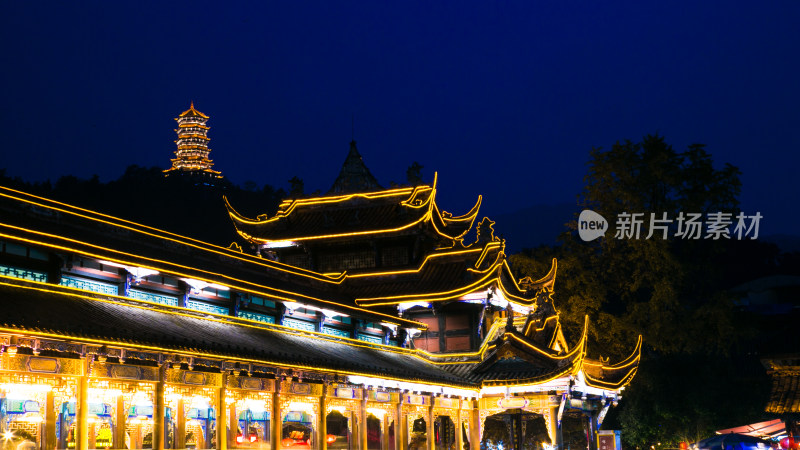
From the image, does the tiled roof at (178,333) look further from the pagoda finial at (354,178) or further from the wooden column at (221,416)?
the pagoda finial at (354,178)

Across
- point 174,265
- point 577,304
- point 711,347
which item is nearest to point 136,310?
point 174,265

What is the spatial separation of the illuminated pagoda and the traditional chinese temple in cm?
8090

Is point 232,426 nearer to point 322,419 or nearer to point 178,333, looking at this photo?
point 322,419

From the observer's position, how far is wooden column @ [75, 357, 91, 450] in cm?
1856

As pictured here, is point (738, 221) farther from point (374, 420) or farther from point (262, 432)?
point (262, 432)

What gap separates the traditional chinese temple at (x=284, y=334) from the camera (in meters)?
19.6

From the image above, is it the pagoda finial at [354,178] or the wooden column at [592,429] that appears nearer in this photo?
the wooden column at [592,429]

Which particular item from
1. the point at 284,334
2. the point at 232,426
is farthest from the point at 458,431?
the point at 232,426

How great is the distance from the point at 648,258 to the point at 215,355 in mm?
33108

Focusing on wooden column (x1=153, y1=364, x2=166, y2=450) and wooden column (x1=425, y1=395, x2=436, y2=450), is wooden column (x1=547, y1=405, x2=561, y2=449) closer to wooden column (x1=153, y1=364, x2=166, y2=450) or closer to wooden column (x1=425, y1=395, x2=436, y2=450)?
wooden column (x1=425, y1=395, x2=436, y2=450)

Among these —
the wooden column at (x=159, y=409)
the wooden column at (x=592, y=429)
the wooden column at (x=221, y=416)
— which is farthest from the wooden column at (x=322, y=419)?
the wooden column at (x=592, y=429)

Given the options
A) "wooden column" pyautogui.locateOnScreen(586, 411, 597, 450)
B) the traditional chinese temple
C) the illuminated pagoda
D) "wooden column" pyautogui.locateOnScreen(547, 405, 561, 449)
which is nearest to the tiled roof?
the traditional chinese temple

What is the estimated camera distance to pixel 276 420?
24438mm

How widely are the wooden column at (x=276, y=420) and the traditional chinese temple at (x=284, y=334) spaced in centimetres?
4
